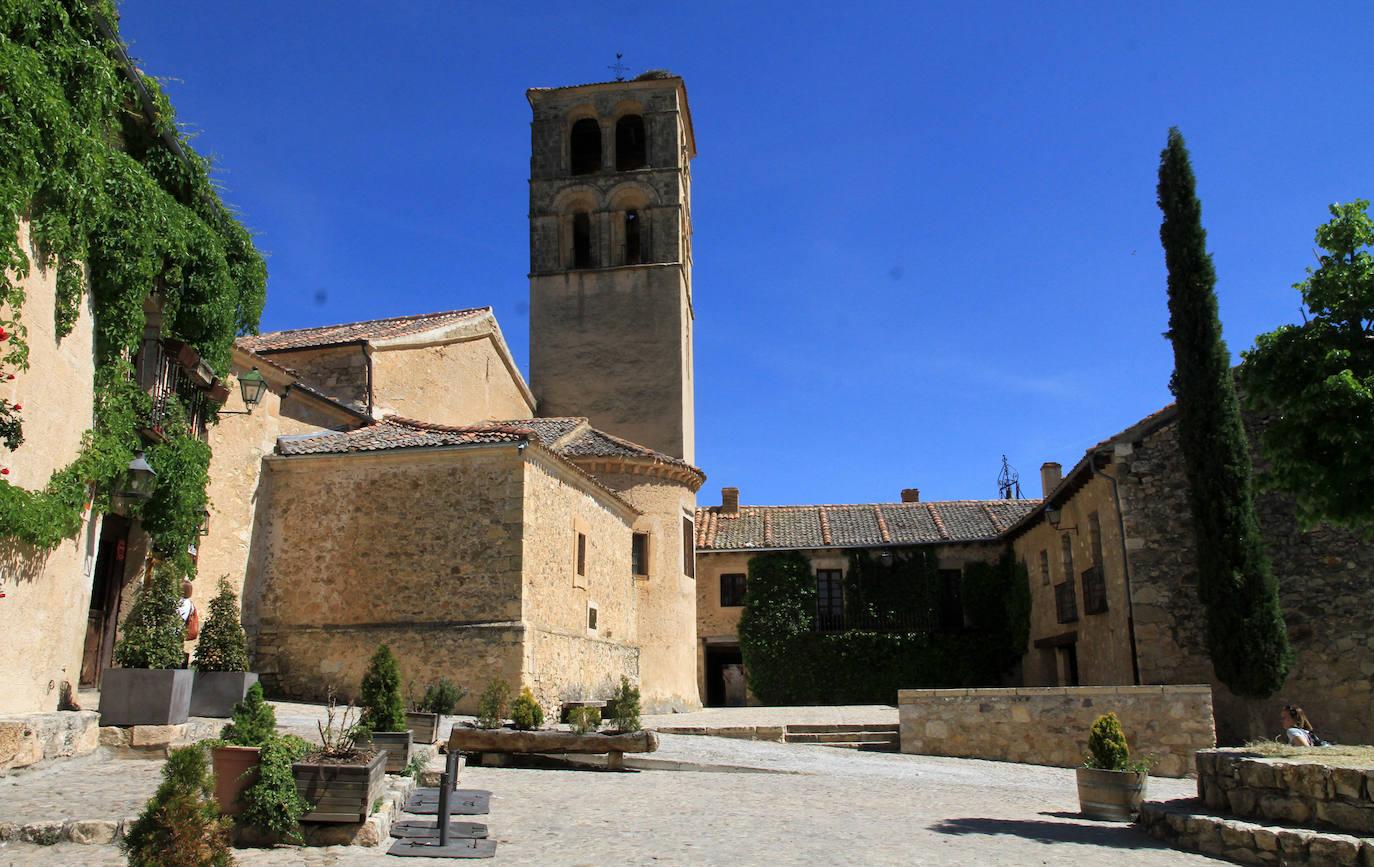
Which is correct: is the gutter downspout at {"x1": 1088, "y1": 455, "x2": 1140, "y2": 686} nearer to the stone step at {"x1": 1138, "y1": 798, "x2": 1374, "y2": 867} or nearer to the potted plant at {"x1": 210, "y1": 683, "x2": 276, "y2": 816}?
the stone step at {"x1": 1138, "y1": 798, "x2": 1374, "y2": 867}

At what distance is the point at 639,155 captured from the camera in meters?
30.4

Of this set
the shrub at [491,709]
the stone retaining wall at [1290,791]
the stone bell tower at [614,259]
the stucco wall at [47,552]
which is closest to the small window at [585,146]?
the stone bell tower at [614,259]

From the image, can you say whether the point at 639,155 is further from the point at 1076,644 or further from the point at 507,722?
the point at 507,722

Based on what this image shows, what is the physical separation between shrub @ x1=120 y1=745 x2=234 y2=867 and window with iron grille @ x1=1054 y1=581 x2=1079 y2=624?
17.7m

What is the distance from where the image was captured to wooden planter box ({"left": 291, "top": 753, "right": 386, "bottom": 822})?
617 cm

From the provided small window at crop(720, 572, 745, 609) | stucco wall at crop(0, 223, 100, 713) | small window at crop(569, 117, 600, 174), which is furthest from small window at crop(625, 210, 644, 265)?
stucco wall at crop(0, 223, 100, 713)

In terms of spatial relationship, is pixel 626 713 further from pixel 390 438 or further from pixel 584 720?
pixel 390 438

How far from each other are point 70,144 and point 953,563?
73.1 ft

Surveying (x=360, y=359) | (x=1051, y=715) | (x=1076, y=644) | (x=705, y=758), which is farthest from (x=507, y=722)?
(x=1076, y=644)

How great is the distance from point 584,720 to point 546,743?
0.58 meters

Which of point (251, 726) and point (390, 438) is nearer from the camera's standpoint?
point (251, 726)

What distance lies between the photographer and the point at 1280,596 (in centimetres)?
1534

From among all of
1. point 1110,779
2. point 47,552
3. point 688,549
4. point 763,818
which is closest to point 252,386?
point 47,552

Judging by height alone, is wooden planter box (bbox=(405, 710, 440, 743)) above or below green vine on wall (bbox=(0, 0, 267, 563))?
below
